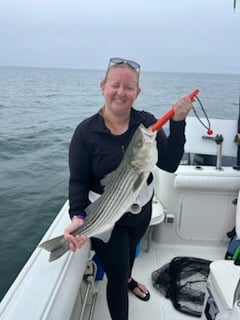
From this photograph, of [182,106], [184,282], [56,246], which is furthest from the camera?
[184,282]

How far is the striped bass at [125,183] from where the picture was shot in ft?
4.67

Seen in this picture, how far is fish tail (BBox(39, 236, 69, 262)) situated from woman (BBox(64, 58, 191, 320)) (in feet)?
0.15

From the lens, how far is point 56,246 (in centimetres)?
170

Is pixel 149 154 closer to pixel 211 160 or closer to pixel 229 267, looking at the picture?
pixel 229 267

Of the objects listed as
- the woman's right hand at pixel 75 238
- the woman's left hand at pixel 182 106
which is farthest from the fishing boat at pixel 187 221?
the woman's left hand at pixel 182 106

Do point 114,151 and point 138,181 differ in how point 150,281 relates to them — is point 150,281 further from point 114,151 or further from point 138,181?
point 138,181

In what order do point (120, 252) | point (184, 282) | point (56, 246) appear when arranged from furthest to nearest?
point (184, 282) < point (120, 252) < point (56, 246)

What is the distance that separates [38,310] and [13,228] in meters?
4.08

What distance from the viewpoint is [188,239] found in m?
3.31

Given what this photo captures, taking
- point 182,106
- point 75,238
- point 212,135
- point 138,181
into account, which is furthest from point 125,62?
point 212,135

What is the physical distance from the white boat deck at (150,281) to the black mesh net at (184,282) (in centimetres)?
5

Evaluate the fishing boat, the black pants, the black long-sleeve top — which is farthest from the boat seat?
the black long-sleeve top

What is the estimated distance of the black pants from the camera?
1852 mm

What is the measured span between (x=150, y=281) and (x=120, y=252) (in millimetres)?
1188
